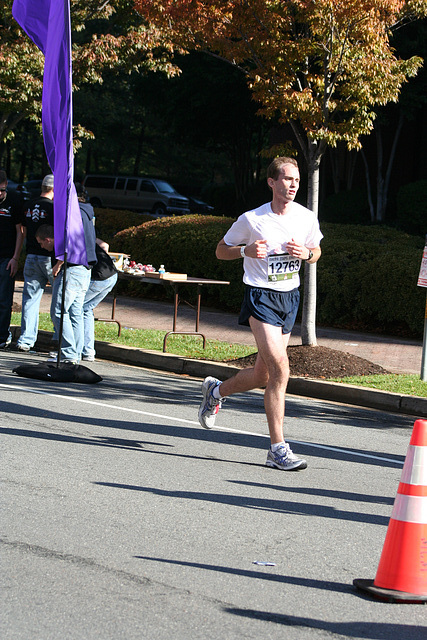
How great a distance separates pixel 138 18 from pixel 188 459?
1289 centimetres

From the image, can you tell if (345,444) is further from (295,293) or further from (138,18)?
(138,18)

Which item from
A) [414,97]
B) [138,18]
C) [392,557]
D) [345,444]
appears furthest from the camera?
[414,97]

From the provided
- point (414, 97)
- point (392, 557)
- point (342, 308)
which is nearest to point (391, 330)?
point (342, 308)

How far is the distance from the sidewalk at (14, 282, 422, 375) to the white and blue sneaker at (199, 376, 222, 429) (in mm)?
4501

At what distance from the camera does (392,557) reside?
4.00 meters

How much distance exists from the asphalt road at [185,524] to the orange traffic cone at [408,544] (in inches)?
2.6

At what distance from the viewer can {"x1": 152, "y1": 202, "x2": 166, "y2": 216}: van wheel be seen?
138 feet

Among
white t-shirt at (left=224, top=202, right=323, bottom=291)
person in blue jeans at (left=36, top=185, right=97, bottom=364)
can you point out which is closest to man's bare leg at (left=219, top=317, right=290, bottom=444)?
white t-shirt at (left=224, top=202, right=323, bottom=291)

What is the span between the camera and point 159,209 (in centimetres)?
4228

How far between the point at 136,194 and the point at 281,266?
37.7 m

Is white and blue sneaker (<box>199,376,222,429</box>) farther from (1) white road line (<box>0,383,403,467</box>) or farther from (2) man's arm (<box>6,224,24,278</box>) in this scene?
(2) man's arm (<box>6,224,24,278</box>)

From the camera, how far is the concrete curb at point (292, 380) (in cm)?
930

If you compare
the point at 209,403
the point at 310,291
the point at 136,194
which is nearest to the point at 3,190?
the point at 310,291

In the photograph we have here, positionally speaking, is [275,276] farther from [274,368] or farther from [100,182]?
[100,182]
